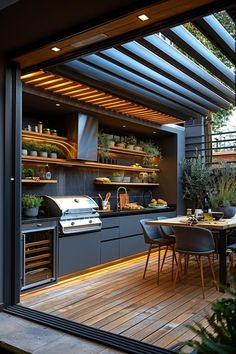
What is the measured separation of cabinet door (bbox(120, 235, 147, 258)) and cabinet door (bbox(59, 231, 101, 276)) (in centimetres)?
70

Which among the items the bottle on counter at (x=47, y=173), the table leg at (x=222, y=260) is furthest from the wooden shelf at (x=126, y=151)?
the table leg at (x=222, y=260)

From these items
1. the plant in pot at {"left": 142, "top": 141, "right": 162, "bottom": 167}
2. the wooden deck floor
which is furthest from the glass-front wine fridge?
the plant in pot at {"left": 142, "top": 141, "right": 162, "bottom": 167}

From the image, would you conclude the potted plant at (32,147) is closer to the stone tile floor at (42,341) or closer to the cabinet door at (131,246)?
the cabinet door at (131,246)

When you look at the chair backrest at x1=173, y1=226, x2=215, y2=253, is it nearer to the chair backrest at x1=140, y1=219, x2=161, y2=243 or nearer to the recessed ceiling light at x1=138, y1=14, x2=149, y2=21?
the chair backrest at x1=140, y1=219, x2=161, y2=243

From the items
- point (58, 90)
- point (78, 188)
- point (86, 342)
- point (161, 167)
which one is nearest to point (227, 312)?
point (86, 342)

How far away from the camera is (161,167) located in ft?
25.5

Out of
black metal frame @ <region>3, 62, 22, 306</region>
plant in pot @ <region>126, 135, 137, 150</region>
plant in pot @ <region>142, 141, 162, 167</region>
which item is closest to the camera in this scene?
black metal frame @ <region>3, 62, 22, 306</region>

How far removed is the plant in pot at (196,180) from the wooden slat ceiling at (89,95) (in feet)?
4.20

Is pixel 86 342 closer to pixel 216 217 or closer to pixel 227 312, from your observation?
pixel 227 312

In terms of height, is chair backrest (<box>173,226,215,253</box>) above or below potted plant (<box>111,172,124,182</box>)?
below

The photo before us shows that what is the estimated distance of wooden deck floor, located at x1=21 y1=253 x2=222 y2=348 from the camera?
307 cm

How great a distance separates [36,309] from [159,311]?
1.27m

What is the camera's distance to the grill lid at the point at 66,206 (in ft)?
15.6

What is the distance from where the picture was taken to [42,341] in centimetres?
271
